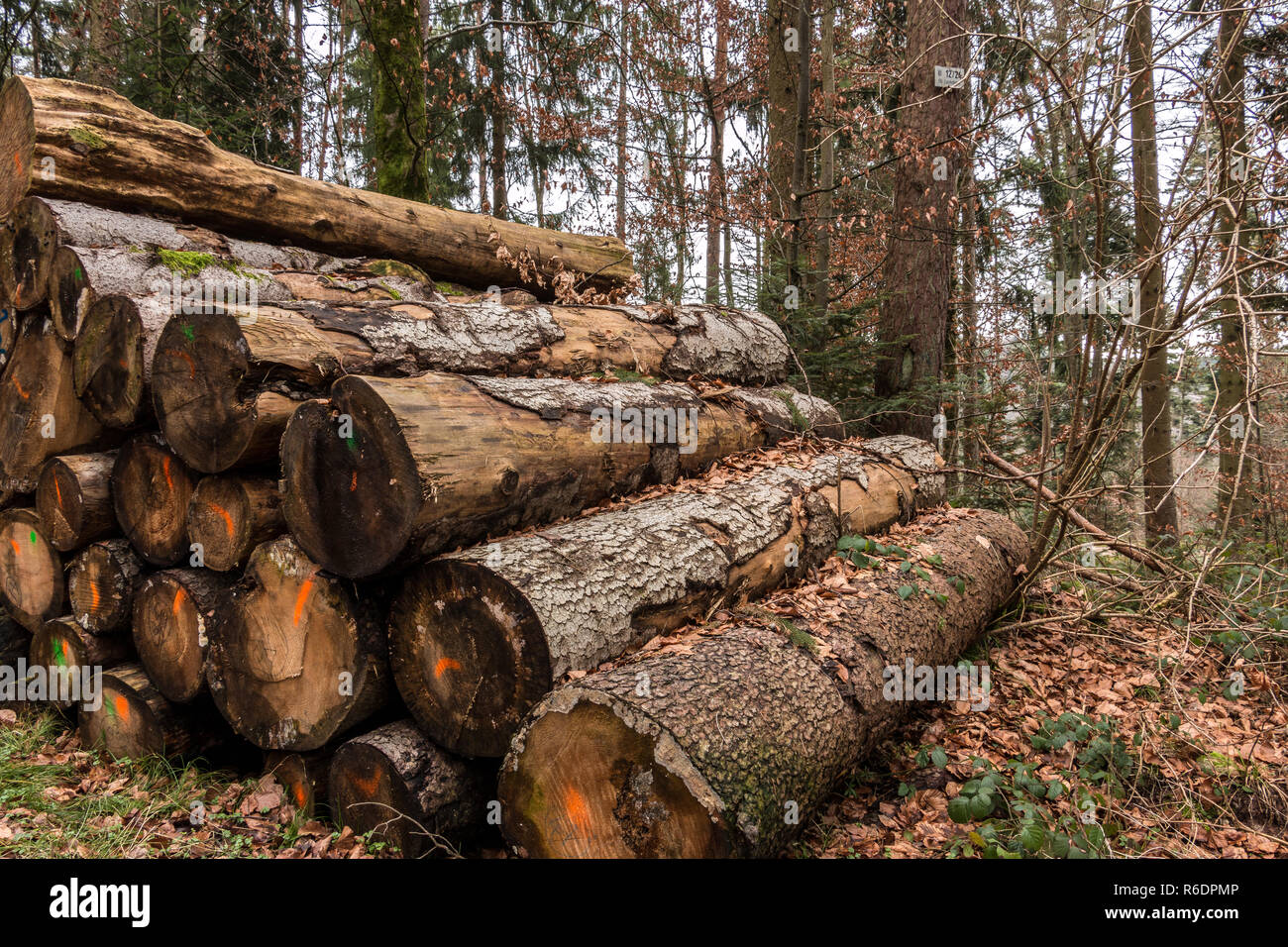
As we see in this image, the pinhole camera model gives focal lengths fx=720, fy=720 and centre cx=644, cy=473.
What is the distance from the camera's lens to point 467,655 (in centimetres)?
288

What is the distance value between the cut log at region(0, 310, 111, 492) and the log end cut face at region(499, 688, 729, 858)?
3457 mm

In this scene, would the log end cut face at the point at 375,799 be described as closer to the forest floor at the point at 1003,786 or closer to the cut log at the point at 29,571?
the forest floor at the point at 1003,786

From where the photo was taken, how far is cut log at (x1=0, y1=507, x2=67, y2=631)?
426 centimetres

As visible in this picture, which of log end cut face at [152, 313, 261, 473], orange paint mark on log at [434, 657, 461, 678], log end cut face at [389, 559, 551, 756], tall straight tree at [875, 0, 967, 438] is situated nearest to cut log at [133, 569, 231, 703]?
log end cut face at [152, 313, 261, 473]

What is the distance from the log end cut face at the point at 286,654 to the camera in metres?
3.12

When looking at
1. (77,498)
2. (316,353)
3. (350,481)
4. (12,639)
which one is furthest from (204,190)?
(12,639)

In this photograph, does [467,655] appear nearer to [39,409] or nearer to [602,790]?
[602,790]

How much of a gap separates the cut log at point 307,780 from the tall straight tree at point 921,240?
584 cm

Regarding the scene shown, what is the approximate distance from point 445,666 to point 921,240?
6.51m

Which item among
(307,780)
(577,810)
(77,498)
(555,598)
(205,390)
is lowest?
(307,780)

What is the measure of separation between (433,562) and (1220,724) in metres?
4.25

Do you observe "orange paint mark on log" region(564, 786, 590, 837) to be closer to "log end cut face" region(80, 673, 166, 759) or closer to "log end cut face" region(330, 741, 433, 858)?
"log end cut face" region(330, 741, 433, 858)
